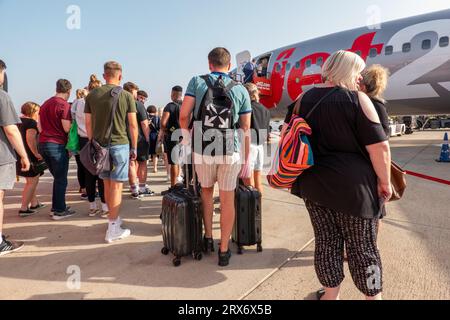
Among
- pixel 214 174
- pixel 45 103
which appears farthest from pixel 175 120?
pixel 214 174

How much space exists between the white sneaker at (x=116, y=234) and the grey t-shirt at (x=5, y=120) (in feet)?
4.05

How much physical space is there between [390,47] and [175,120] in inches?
306

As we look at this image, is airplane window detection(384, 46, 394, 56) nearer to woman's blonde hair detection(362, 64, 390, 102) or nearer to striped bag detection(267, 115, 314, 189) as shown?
woman's blonde hair detection(362, 64, 390, 102)

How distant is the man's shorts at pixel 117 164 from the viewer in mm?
2956

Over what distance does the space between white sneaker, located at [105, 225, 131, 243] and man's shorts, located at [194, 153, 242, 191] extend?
1347 millimetres

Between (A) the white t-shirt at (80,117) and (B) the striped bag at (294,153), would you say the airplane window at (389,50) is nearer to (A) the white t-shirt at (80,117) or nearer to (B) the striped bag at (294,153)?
(B) the striped bag at (294,153)

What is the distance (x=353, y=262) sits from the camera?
5.26 ft

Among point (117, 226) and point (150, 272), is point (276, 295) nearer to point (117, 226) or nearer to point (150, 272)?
point (150, 272)

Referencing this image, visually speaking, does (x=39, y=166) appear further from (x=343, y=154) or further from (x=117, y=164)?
(x=343, y=154)

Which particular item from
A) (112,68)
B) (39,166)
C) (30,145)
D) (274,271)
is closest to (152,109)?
(30,145)

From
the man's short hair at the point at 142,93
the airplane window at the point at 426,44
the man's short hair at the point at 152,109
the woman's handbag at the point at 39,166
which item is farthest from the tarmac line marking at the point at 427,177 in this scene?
the woman's handbag at the point at 39,166

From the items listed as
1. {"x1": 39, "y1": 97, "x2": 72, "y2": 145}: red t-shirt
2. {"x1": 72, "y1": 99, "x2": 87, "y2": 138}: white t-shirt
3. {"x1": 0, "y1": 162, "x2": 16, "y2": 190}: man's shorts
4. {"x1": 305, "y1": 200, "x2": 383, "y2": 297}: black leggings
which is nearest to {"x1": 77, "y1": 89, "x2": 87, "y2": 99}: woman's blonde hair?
{"x1": 72, "y1": 99, "x2": 87, "y2": 138}: white t-shirt

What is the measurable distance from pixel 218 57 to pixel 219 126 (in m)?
0.64

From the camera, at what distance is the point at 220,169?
239 centimetres
